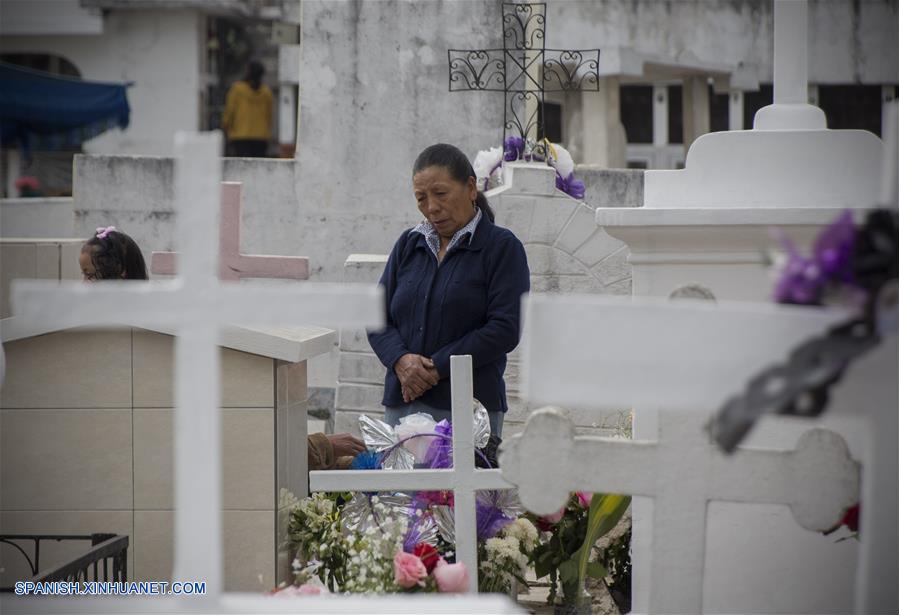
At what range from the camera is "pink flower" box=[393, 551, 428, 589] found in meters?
3.67

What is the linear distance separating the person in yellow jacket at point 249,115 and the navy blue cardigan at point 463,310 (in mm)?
11826

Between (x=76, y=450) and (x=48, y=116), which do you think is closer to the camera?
(x=76, y=450)

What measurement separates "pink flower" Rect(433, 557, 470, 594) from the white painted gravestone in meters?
1.24

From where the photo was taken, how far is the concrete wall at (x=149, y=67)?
21.5 metres

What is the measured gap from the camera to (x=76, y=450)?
447 centimetres

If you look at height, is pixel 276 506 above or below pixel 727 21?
below

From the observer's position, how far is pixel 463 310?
4.85 meters

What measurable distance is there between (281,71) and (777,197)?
16.9 m

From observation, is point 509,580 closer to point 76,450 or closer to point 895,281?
point 76,450

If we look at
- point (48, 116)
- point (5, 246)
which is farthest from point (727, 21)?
point (5, 246)

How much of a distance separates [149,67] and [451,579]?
19.3 meters

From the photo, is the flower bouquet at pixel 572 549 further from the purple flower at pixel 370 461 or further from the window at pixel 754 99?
the window at pixel 754 99

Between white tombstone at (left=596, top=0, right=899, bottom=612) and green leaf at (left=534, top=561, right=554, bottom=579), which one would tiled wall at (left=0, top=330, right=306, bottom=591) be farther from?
white tombstone at (left=596, top=0, right=899, bottom=612)

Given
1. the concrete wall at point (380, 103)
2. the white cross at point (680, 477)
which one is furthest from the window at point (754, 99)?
the white cross at point (680, 477)
